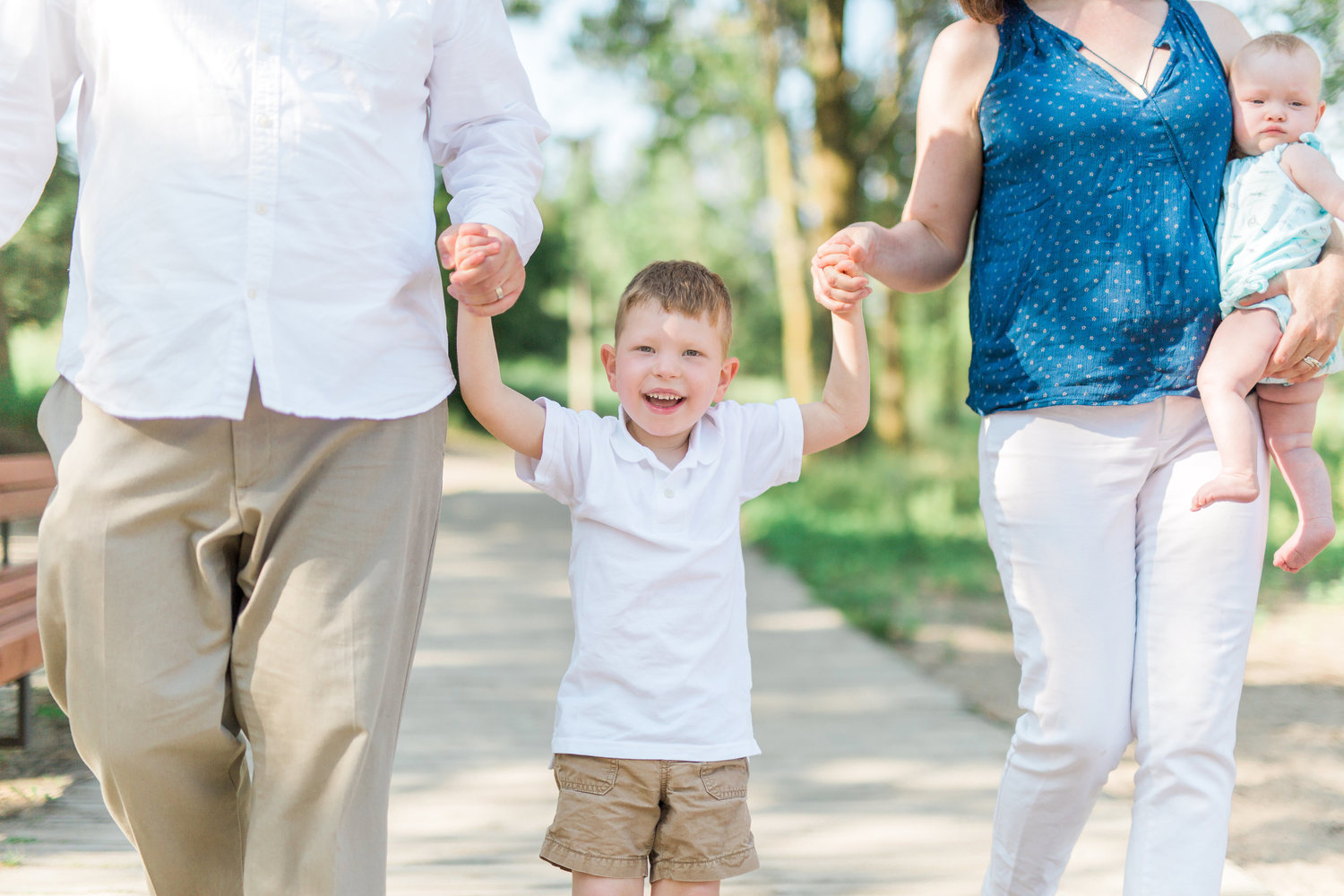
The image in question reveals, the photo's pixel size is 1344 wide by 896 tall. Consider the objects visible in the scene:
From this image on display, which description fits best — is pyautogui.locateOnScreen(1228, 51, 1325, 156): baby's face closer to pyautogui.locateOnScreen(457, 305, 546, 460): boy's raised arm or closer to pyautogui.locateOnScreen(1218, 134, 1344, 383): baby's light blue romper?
pyautogui.locateOnScreen(1218, 134, 1344, 383): baby's light blue romper

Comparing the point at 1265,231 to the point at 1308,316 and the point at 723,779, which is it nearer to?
the point at 1308,316

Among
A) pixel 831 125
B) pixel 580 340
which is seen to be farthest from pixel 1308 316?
pixel 580 340

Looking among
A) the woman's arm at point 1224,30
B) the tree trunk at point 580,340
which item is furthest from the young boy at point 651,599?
the tree trunk at point 580,340

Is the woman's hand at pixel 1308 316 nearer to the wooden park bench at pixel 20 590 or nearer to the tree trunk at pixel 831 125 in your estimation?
the wooden park bench at pixel 20 590

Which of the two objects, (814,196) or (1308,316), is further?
(814,196)

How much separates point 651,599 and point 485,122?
872 millimetres

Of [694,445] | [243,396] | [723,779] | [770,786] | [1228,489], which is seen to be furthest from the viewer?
[770,786]

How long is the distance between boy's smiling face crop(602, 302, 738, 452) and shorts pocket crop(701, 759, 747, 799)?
60 centimetres

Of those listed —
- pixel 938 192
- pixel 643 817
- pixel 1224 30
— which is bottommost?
pixel 643 817

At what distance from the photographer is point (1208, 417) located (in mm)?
2260

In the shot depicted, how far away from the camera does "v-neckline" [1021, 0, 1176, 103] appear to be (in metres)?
2.34

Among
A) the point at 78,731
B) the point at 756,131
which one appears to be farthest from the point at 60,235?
the point at 756,131

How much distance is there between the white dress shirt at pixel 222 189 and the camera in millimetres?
1900

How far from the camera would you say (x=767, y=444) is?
249 cm
